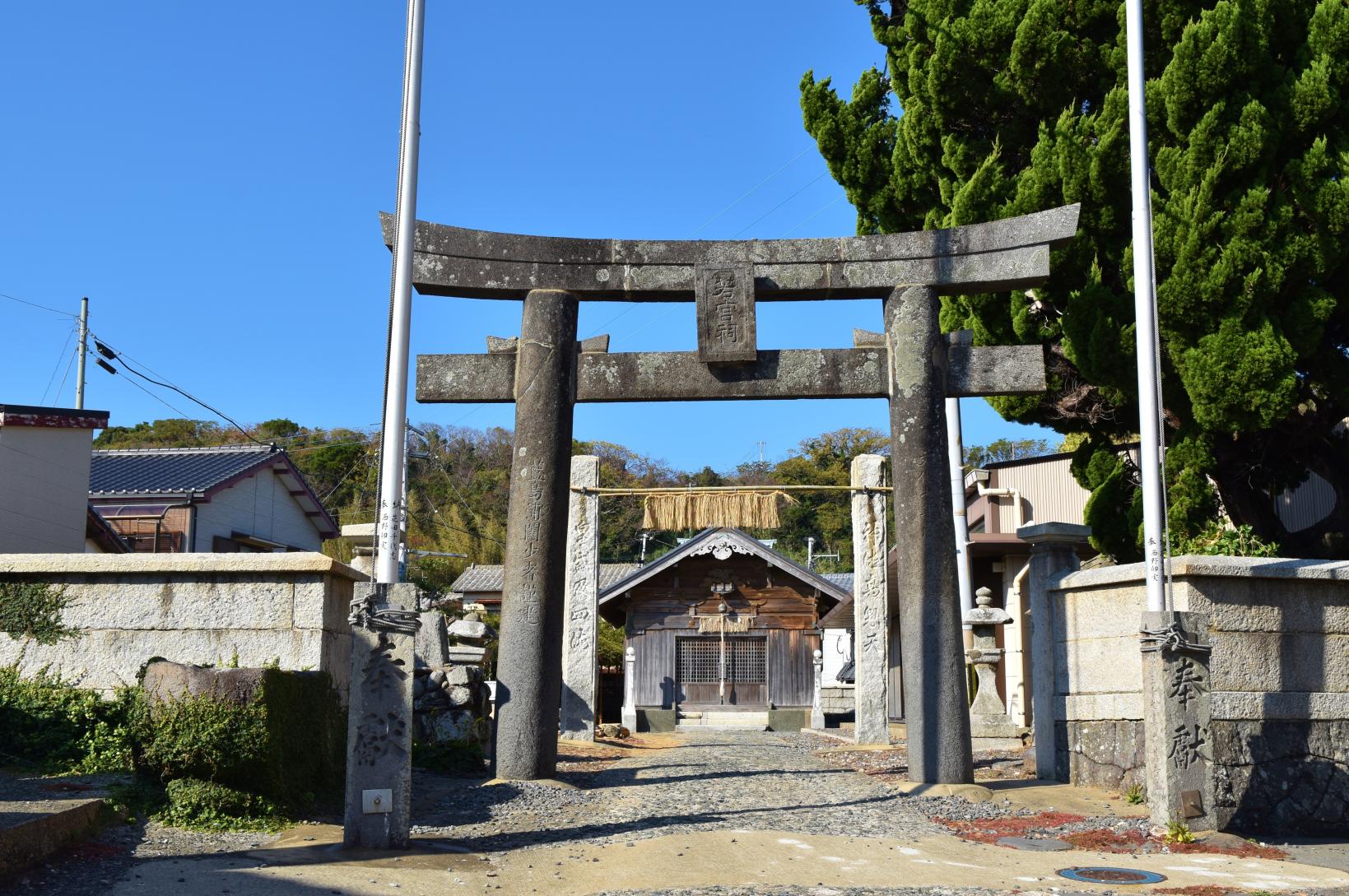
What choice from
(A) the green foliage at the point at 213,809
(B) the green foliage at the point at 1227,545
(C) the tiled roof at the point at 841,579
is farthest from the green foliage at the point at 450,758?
(C) the tiled roof at the point at 841,579

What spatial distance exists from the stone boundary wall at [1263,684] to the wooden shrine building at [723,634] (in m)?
19.4

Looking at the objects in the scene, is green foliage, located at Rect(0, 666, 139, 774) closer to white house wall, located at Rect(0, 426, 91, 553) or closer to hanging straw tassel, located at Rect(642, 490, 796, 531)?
white house wall, located at Rect(0, 426, 91, 553)

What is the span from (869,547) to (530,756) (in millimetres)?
8038

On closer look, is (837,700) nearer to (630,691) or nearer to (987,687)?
(630,691)

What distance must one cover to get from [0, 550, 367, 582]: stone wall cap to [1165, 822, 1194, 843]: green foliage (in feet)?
21.5

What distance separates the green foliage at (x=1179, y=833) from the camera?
788 centimetres

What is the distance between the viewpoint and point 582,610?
16734mm

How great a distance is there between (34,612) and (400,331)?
162 inches

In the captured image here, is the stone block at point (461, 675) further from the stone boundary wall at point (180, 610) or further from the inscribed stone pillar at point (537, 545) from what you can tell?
the stone boundary wall at point (180, 610)

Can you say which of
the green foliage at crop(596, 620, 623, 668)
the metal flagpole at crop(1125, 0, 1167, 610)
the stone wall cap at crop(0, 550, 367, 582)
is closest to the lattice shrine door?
the green foliage at crop(596, 620, 623, 668)

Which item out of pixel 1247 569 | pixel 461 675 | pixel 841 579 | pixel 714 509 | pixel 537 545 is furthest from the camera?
pixel 841 579

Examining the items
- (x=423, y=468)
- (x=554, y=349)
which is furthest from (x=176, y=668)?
(x=423, y=468)

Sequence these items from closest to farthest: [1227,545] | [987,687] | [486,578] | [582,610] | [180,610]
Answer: [180,610] < [1227,545] < [987,687] < [582,610] < [486,578]

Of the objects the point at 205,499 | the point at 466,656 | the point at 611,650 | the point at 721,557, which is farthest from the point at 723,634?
the point at 466,656
